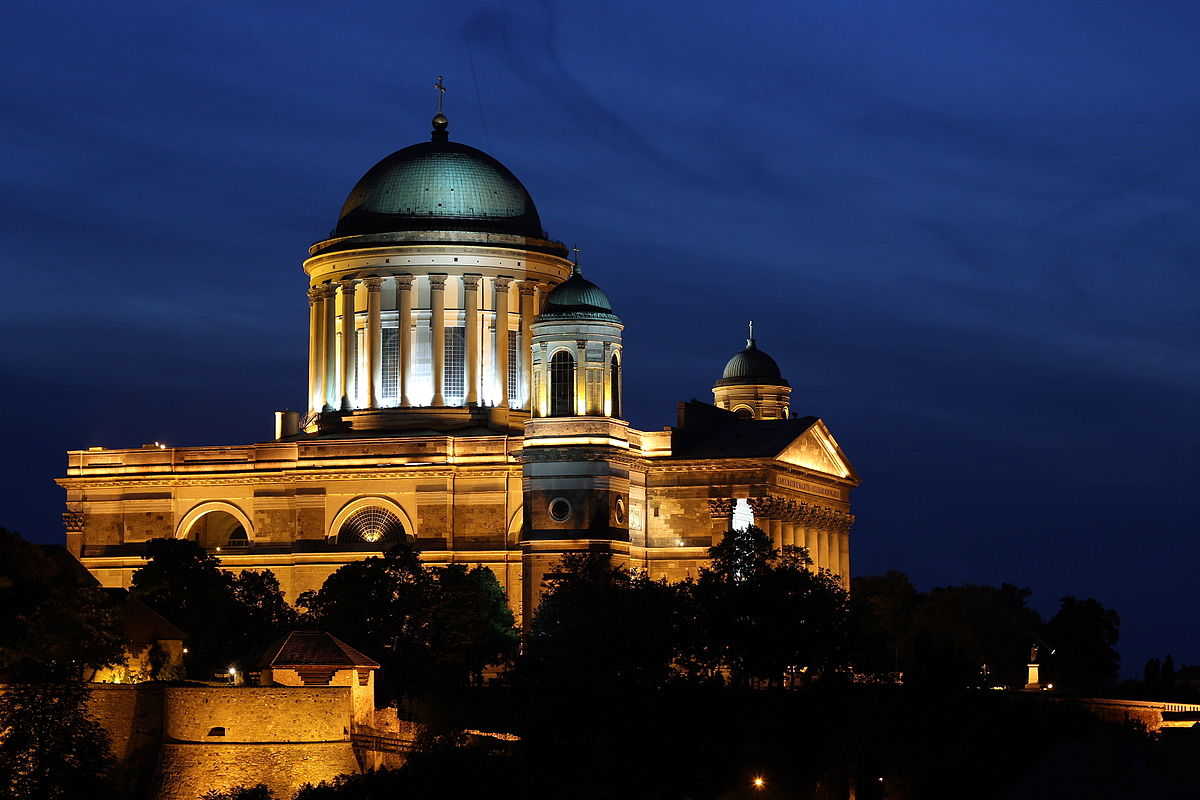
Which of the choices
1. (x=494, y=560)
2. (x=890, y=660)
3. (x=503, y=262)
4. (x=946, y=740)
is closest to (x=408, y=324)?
(x=503, y=262)

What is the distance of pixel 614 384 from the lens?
387 feet

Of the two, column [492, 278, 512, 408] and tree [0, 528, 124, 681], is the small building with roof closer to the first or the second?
tree [0, 528, 124, 681]

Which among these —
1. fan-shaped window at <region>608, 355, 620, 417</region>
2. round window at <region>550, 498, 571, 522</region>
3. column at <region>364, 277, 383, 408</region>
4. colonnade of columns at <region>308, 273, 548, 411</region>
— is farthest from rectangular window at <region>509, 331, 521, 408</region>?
round window at <region>550, 498, 571, 522</region>

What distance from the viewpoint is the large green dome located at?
12850 cm

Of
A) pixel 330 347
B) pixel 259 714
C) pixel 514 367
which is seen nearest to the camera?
pixel 259 714

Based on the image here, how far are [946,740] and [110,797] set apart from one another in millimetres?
28712

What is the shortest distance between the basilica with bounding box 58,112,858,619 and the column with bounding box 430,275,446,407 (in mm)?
108

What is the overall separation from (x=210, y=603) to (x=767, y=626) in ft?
68.6

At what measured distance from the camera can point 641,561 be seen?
120 meters

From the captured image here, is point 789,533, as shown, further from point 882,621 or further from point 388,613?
point 388,613

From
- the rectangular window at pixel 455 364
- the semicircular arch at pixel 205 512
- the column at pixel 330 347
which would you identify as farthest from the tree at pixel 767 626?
the column at pixel 330 347

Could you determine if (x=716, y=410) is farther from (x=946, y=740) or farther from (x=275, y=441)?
(x=946, y=740)

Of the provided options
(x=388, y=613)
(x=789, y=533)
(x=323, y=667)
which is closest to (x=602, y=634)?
(x=388, y=613)

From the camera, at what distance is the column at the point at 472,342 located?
4983 inches
